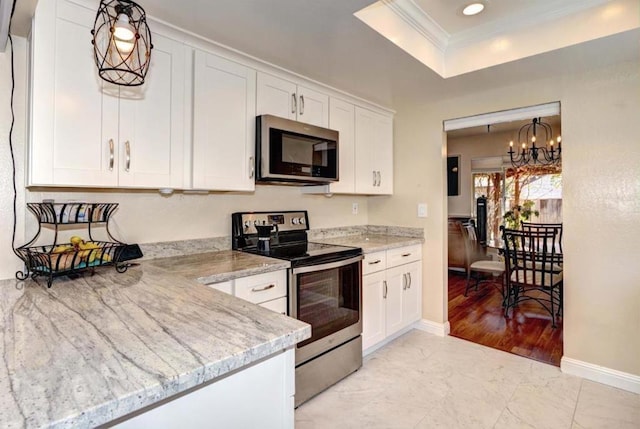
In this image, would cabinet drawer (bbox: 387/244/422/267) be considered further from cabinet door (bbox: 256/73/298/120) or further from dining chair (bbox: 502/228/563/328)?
cabinet door (bbox: 256/73/298/120)

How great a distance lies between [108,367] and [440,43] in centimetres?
265

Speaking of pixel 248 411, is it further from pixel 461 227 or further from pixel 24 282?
pixel 461 227

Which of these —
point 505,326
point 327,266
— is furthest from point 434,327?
point 327,266

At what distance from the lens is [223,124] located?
2037 mm

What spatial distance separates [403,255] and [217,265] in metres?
1.70

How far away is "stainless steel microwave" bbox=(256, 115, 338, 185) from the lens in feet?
7.13

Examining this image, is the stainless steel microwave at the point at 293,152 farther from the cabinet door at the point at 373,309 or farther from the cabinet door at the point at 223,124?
the cabinet door at the point at 373,309

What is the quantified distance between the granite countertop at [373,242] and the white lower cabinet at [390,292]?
0.05 meters

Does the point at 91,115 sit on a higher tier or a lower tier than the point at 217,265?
higher

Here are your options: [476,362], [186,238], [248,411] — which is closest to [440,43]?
[186,238]

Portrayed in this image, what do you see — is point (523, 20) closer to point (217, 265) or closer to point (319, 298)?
point (319, 298)

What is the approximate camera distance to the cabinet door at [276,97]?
7.34ft

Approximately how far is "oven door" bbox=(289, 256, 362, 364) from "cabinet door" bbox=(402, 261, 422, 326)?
0.71 metres

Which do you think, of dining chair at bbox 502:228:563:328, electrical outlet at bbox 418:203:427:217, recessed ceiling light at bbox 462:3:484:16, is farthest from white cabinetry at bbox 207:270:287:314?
dining chair at bbox 502:228:563:328
